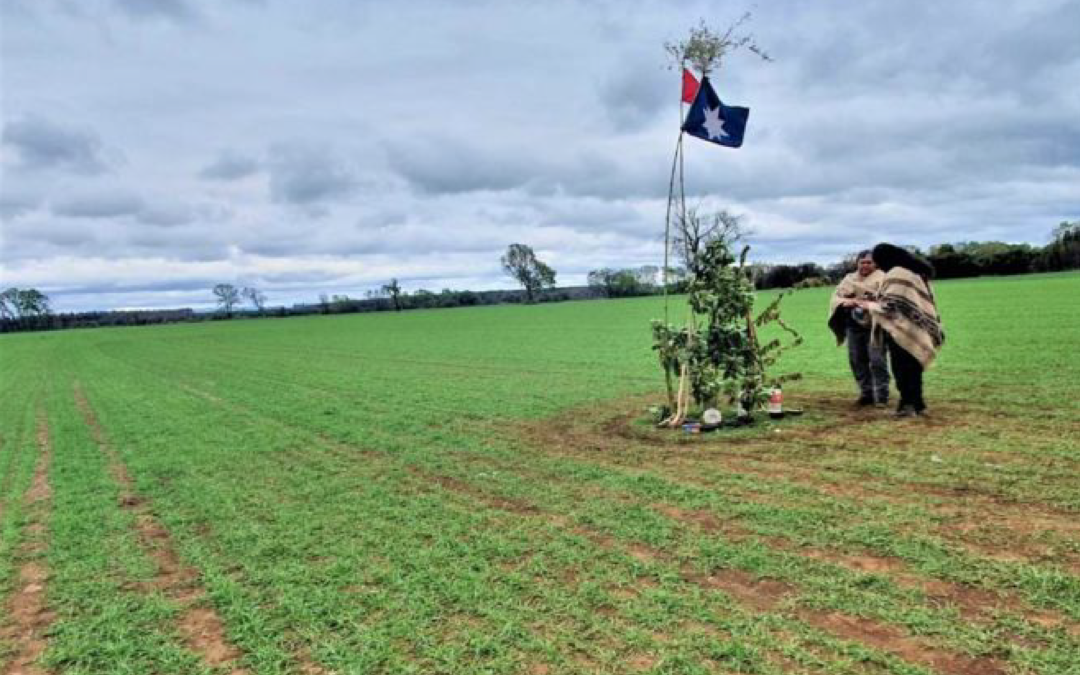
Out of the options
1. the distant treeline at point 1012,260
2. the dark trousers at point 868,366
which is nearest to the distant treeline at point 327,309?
the distant treeline at point 1012,260

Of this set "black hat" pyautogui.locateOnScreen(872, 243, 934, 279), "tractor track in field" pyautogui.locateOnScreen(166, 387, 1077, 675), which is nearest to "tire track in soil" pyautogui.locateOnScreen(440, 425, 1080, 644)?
"tractor track in field" pyautogui.locateOnScreen(166, 387, 1077, 675)

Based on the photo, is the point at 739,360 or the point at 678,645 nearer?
the point at 678,645

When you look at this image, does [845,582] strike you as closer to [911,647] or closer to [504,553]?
[911,647]

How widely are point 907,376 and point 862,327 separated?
967 millimetres

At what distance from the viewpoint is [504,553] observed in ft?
15.8

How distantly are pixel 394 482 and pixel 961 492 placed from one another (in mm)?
5033

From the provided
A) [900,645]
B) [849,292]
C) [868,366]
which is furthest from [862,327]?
[900,645]

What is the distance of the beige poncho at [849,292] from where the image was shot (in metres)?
8.78

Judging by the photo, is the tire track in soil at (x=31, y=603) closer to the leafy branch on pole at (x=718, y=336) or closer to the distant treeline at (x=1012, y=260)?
the leafy branch on pole at (x=718, y=336)

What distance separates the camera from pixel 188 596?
4.52m

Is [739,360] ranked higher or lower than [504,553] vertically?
higher

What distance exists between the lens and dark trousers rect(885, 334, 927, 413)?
26.5 feet

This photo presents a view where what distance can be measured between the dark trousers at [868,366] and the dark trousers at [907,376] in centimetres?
45

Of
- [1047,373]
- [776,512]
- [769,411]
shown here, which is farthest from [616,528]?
[1047,373]
